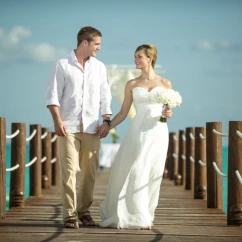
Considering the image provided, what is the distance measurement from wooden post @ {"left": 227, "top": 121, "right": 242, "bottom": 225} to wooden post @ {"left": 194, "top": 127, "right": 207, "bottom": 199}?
340 cm

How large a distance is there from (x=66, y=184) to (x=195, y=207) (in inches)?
118

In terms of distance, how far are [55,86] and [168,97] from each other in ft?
3.26

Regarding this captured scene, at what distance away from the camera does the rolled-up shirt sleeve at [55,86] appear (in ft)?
23.2

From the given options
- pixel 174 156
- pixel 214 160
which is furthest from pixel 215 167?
pixel 174 156

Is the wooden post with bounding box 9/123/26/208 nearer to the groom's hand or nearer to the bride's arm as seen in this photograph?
the bride's arm

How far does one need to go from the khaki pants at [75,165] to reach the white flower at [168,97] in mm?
654

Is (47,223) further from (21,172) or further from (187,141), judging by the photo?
(187,141)

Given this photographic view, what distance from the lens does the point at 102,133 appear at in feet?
23.5

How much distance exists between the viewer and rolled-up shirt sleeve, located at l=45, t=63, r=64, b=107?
23.2 feet

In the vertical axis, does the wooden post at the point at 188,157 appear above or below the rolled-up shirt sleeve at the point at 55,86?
below

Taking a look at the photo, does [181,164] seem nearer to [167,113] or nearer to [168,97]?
[167,113]

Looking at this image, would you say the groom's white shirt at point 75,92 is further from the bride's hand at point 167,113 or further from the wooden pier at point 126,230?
the wooden pier at point 126,230

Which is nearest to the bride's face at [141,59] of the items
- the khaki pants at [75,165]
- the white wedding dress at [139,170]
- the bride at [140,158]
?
the bride at [140,158]

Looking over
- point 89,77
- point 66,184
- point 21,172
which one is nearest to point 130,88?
point 89,77
